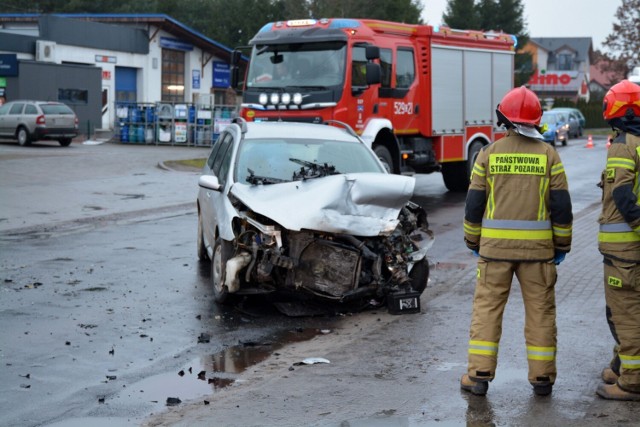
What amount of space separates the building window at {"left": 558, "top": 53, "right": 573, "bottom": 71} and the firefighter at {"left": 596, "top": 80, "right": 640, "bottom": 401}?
121 m

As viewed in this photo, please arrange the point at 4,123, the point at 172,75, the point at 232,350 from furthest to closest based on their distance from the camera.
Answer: the point at 172,75 → the point at 4,123 → the point at 232,350

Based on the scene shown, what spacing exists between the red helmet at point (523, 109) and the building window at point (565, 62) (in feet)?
399

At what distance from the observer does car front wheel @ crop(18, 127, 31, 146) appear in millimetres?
35094

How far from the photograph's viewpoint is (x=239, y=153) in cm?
1006

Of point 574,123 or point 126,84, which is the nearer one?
point 574,123

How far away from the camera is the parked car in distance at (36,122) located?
115ft

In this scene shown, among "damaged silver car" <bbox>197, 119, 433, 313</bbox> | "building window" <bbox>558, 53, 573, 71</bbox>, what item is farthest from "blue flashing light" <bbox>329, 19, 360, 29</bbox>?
"building window" <bbox>558, 53, 573, 71</bbox>

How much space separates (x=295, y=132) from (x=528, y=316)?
5032 mm

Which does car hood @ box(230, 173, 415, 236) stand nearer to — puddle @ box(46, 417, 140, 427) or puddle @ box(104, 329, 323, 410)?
puddle @ box(104, 329, 323, 410)

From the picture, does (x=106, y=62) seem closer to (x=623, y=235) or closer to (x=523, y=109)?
(x=523, y=109)

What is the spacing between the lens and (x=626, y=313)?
586 centimetres

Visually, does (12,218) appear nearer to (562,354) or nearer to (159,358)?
(159,358)

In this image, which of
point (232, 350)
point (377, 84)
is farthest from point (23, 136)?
point (232, 350)

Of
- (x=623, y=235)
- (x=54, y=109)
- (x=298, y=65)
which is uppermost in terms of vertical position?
(x=54, y=109)
